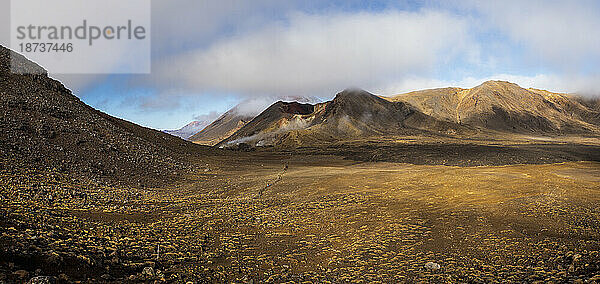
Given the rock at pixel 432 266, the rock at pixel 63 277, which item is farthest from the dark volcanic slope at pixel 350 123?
the rock at pixel 63 277

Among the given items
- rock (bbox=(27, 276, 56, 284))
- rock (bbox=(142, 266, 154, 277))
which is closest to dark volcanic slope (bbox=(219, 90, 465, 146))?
rock (bbox=(142, 266, 154, 277))

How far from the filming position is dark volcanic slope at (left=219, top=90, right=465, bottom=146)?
104m

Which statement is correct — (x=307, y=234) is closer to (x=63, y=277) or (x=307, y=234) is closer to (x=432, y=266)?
(x=432, y=266)

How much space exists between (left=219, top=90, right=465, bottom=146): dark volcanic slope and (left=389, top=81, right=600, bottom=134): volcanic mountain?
82.6 ft

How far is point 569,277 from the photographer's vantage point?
5.70 metres

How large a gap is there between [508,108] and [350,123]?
303 ft

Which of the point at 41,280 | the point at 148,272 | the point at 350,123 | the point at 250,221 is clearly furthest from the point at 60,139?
the point at 350,123

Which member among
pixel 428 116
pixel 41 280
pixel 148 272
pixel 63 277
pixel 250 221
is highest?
pixel 428 116

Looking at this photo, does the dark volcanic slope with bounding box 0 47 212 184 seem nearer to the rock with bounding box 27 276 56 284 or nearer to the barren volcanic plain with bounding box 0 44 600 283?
the barren volcanic plain with bounding box 0 44 600 283

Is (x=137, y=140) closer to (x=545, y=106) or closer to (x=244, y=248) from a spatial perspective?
(x=244, y=248)

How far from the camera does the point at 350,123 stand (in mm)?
113750

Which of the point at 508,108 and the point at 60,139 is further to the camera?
the point at 508,108

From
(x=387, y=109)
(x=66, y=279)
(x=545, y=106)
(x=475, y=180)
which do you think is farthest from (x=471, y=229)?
(x=545, y=106)

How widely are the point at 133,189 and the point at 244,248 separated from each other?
1083cm
